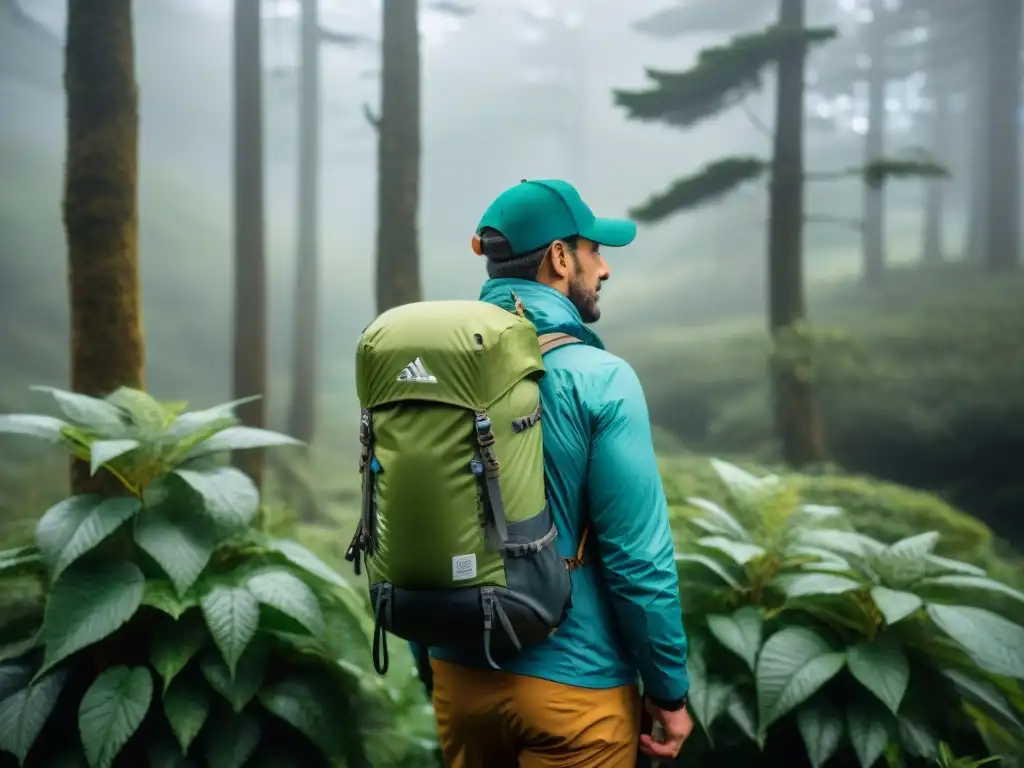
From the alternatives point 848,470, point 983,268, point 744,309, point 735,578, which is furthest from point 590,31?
point 735,578

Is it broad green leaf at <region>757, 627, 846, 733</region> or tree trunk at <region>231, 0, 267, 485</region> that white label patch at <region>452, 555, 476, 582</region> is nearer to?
broad green leaf at <region>757, 627, 846, 733</region>

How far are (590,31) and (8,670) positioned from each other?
25.9m

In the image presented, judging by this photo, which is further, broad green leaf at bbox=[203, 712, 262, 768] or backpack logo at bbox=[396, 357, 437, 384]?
broad green leaf at bbox=[203, 712, 262, 768]

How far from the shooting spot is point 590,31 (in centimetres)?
2511

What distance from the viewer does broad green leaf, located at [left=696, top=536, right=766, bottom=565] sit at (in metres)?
2.79

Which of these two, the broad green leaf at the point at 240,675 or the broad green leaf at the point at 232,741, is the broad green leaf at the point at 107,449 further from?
the broad green leaf at the point at 232,741

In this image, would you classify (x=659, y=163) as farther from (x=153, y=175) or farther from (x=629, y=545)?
(x=629, y=545)

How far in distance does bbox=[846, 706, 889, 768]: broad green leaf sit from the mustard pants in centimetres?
114

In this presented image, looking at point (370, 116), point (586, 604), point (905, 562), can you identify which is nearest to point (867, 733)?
point (905, 562)

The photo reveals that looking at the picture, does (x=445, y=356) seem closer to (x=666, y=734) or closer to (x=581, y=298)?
(x=581, y=298)

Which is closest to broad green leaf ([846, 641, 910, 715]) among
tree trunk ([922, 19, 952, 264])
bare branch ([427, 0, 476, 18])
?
bare branch ([427, 0, 476, 18])

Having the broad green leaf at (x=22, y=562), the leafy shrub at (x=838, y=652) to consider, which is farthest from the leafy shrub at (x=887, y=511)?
the broad green leaf at (x=22, y=562)

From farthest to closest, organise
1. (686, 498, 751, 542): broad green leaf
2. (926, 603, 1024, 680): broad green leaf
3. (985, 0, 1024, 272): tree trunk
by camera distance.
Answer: (985, 0, 1024, 272): tree trunk < (686, 498, 751, 542): broad green leaf < (926, 603, 1024, 680): broad green leaf

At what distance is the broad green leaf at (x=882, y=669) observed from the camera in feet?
8.12
